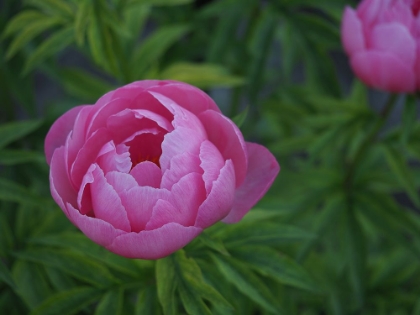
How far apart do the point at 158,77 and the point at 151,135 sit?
1.32ft

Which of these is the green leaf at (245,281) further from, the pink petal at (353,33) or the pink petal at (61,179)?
the pink petal at (353,33)

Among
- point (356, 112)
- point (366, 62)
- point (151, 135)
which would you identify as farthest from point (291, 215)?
point (151, 135)

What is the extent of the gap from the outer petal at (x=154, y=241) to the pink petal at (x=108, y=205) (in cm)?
2

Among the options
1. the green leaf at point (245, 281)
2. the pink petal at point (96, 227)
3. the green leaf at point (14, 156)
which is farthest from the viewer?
the green leaf at point (14, 156)

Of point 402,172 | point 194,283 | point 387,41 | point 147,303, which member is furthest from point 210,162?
point 402,172

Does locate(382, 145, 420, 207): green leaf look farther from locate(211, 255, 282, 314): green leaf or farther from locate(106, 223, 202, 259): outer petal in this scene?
locate(106, 223, 202, 259): outer petal

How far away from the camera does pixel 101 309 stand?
0.70 metres

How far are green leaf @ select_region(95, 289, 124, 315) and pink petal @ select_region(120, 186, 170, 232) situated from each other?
8.9 inches

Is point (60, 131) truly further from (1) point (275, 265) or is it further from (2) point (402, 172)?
(2) point (402, 172)

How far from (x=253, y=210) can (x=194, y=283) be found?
19 cm

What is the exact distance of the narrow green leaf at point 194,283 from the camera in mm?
586

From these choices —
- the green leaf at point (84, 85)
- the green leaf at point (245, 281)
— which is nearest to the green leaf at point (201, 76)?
the green leaf at point (84, 85)

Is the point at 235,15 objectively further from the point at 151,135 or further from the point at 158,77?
the point at 151,135

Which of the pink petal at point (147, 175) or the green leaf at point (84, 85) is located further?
the green leaf at point (84, 85)
